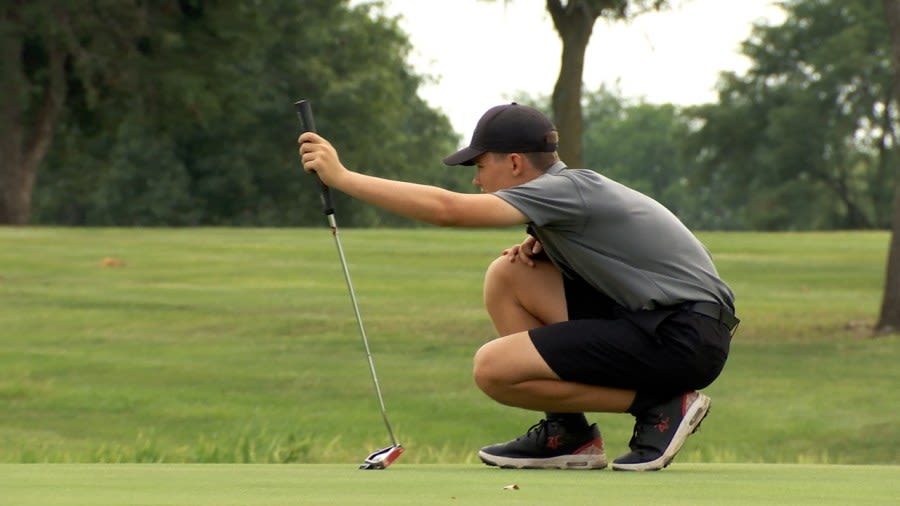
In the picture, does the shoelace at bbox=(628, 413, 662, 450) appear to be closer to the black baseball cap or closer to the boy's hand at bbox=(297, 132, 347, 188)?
the black baseball cap

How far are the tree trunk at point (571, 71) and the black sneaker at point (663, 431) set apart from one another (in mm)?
18868

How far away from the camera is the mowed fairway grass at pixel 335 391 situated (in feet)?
16.4

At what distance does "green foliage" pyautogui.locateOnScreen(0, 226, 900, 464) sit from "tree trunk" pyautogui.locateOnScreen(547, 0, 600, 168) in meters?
4.33

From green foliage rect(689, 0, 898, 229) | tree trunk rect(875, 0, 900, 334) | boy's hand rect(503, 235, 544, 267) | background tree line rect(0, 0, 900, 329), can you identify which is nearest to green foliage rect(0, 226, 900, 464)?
tree trunk rect(875, 0, 900, 334)

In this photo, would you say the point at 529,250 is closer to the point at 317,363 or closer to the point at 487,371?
the point at 487,371

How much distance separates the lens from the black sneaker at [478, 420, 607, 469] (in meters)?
6.18

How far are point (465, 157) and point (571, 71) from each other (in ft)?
73.1

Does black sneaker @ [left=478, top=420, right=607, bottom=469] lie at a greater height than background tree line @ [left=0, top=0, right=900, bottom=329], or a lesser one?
lesser

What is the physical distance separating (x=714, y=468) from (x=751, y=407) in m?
6.06

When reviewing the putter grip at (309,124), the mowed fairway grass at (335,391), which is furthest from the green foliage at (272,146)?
the putter grip at (309,124)

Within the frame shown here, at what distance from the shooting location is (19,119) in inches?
1479

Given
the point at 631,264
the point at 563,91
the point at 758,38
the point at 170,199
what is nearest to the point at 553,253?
the point at 631,264

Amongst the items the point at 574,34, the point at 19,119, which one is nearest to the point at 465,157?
the point at 574,34

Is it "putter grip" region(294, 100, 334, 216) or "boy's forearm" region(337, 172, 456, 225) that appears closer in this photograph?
"boy's forearm" region(337, 172, 456, 225)
